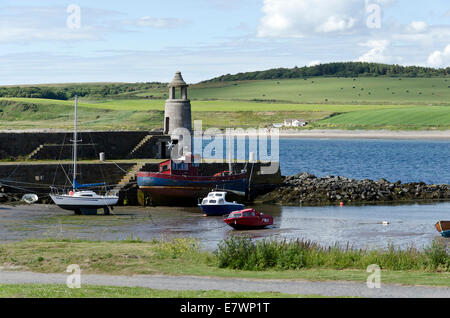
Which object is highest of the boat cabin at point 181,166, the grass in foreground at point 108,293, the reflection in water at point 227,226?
the boat cabin at point 181,166

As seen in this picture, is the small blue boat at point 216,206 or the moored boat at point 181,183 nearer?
the small blue boat at point 216,206

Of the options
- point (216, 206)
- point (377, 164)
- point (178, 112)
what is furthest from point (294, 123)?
point (216, 206)

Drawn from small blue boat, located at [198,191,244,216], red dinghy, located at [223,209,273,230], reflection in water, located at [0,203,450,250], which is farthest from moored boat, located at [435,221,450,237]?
small blue boat, located at [198,191,244,216]

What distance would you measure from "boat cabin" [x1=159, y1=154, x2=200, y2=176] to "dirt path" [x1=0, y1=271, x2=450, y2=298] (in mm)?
28178

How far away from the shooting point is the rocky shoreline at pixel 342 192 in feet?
177

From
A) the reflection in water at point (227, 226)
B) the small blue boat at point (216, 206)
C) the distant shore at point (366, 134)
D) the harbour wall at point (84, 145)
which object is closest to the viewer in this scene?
the reflection in water at point (227, 226)

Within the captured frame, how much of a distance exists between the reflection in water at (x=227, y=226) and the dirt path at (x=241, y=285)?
10489 millimetres

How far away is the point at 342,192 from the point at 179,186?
1297 centimetres

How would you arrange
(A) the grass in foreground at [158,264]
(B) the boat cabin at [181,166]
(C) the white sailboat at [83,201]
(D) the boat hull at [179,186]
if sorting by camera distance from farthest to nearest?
(B) the boat cabin at [181,166]
(D) the boat hull at [179,186]
(C) the white sailboat at [83,201]
(A) the grass in foreground at [158,264]

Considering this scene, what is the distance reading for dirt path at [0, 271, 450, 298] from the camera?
18.6 meters

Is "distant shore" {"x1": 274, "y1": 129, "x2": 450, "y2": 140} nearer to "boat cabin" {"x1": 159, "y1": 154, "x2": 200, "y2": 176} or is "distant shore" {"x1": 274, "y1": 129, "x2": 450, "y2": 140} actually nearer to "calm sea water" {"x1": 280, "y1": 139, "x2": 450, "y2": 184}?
"calm sea water" {"x1": 280, "y1": 139, "x2": 450, "y2": 184}

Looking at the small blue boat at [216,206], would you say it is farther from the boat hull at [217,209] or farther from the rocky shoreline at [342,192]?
the rocky shoreline at [342,192]

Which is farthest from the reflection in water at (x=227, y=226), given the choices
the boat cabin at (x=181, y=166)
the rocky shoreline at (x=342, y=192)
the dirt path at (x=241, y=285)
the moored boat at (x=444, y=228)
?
the dirt path at (x=241, y=285)
